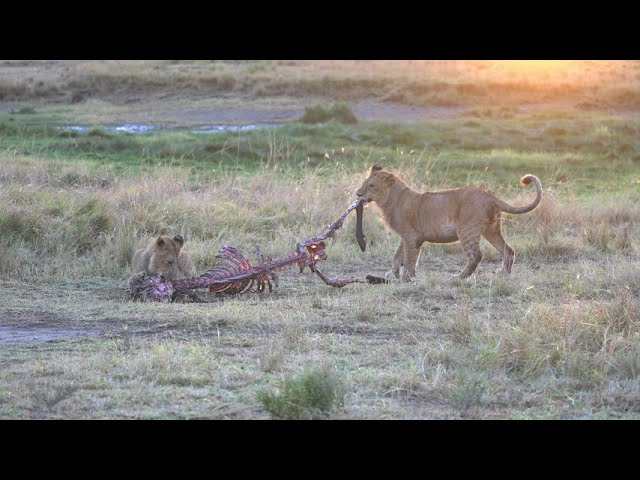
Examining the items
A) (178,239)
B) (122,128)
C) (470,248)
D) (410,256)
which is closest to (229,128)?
(122,128)

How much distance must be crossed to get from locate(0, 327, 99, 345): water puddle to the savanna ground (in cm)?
4

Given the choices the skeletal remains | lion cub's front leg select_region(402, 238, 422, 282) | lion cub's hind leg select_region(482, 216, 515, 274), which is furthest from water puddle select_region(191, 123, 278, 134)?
the skeletal remains

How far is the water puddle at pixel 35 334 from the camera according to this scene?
8.52m

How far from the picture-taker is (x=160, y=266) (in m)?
10.3

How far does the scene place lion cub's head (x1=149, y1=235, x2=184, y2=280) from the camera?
10.3 m

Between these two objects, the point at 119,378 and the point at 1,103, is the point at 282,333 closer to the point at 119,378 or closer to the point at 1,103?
the point at 119,378

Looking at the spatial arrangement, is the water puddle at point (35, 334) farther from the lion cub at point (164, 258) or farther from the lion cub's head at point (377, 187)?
the lion cub's head at point (377, 187)

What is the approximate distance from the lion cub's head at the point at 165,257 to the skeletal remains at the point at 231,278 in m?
0.15

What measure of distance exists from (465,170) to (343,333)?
12.3 m

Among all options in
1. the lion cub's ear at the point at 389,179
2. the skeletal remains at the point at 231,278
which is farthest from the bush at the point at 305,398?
the lion cub's ear at the point at 389,179

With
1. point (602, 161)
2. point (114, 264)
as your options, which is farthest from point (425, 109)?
point (114, 264)

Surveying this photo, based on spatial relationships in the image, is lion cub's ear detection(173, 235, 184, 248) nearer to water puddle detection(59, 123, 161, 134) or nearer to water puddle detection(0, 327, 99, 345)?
water puddle detection(0, 327, 99, 345)

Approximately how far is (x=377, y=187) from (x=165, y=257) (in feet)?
9.11

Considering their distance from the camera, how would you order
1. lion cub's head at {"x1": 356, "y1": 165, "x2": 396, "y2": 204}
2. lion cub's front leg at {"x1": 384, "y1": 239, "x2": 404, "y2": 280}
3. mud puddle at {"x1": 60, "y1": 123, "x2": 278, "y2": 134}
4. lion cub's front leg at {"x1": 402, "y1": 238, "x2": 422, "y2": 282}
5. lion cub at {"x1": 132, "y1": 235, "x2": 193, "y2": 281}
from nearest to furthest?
lion cub at {"x1": 132, "y1": 235, "x2": 193, "y2": 281} → lion cub's front leg at {"x1": 402, "y1": 238, "x2": 422, "y2": 282} → lion cub's front leg at {"x1": 384, "y1": 239, "x2": 404, "y2": 280} → lion cub's head at {"x1": 356, "y1": 165, "x2": 396, "y2": 204} → mud puddle at {"x1": 60, "y1": 123, "x2": 278, "y2": 134}
